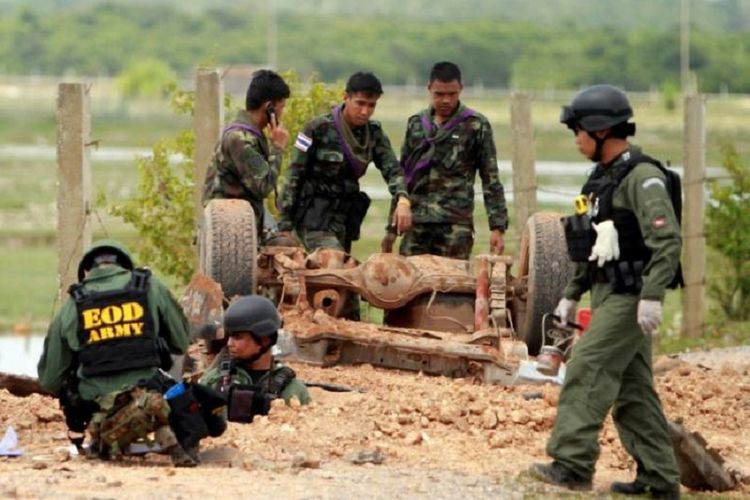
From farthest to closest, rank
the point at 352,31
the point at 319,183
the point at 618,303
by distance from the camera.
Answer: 1. the point at 352,31
2. the point at 319,183
3. the point at 618,303

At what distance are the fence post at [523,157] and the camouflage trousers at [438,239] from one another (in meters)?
2.49

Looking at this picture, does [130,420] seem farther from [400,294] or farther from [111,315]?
[400,294]

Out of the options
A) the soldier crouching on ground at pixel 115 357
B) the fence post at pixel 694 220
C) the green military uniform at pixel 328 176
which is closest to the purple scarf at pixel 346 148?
the green military uniform at pixel 328 176

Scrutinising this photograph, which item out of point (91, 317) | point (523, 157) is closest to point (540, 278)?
point (523, 157)

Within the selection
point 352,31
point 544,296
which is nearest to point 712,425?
point 544,296

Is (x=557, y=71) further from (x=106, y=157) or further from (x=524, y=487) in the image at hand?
(x=524, y=487)

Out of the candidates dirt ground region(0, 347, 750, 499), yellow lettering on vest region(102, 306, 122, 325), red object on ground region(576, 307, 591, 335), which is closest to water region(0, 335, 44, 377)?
dirt ground region(0, 347, 750, 499)

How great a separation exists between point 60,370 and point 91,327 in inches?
12.7

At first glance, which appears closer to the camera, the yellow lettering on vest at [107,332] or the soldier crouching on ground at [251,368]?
the yellow lettering on vest at [107,332]

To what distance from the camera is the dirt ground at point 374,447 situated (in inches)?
409

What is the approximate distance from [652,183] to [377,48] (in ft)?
407

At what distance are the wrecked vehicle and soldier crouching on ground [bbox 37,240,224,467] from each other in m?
2.54

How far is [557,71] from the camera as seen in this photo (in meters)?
121

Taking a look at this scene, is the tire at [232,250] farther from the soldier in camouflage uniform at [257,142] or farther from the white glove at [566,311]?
the white glove at [566,311]
